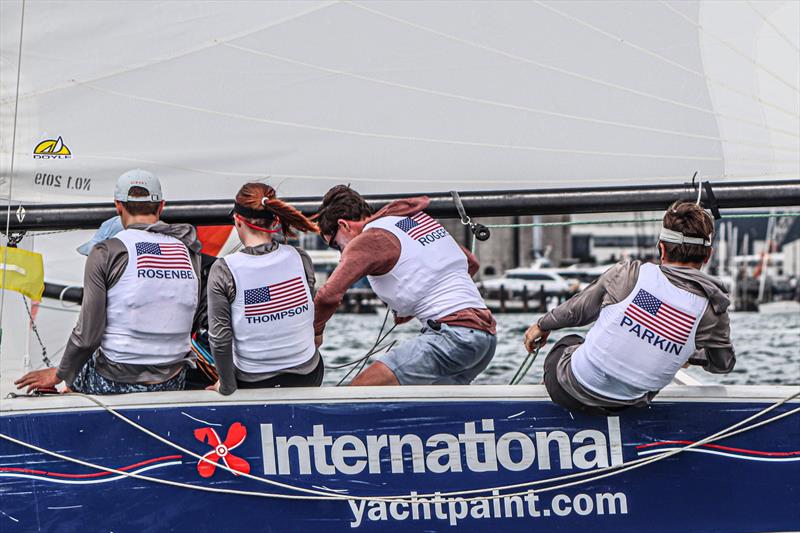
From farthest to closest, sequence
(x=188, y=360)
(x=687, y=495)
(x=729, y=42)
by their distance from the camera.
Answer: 1. (x=729, y=42)
2. (x=188, y=360)
3. (x=687, y=495)

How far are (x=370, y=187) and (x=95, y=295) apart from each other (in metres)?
1.44

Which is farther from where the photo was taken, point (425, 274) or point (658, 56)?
point (658, 56)

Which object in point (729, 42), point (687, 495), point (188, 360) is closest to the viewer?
point (687, 495)

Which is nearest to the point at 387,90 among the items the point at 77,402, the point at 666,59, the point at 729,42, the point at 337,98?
the point at 337,98

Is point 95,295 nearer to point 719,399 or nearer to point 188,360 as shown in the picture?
point 188,360

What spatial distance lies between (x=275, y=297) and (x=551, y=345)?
1456cm

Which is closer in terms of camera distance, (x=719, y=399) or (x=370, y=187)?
(x=719, y=399)

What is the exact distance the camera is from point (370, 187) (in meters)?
4.43

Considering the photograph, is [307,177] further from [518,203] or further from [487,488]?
[487,488]

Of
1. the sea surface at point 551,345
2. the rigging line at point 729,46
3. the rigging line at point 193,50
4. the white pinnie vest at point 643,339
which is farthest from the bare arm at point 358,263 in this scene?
the sea surface at point 551,345

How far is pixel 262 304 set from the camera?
3400 mm

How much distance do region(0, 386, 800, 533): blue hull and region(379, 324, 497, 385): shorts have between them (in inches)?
11.4

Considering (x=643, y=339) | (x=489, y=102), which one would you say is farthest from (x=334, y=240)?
(x=643, y=339)

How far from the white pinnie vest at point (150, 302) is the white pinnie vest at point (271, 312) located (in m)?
0.21
